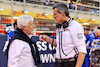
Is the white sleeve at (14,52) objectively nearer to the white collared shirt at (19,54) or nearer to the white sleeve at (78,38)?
the white collared shirt at (19,54)

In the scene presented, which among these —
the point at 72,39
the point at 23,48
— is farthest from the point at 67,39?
the point at 23,48

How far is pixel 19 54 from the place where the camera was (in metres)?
1.82

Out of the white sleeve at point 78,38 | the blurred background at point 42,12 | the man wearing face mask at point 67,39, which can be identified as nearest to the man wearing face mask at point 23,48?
the man wearing face mask at point 67,39

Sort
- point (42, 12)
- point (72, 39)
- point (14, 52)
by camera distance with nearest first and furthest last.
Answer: point (14, 52), point (72, 39), point (42, 12)

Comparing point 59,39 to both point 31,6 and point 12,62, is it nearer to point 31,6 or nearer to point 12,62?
point 12,62

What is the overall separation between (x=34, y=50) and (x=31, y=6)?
11411mm

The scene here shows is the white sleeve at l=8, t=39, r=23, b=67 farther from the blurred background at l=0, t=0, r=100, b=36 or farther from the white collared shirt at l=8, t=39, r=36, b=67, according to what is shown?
the blurred background at l=0, t=0, r=100, b=36

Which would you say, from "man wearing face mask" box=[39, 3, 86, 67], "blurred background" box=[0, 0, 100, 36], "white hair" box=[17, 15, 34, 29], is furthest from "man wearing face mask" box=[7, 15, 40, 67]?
"blurred background" box=[0, 0, 100, 36]

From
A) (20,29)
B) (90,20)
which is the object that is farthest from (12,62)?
(90,20)

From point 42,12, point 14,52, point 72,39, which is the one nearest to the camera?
point 14,52

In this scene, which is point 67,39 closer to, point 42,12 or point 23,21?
point 23,21

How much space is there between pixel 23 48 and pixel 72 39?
23.0 inches

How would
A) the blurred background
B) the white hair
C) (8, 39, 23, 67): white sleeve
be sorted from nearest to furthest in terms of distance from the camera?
(8, 39, 23, 67): white sleeve < the white hair < the blurred background

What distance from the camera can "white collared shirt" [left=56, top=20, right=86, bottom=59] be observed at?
1897mm
